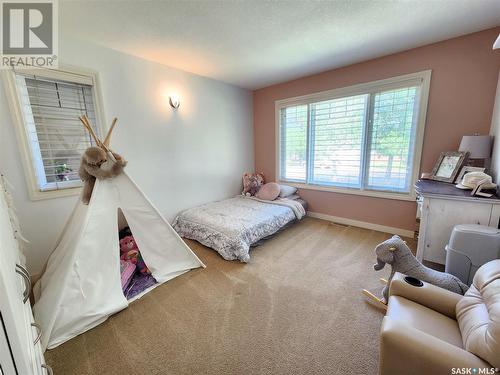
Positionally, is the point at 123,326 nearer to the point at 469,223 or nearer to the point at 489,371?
the point at 489,371

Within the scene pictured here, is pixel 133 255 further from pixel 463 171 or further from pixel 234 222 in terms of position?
pixel 463 171

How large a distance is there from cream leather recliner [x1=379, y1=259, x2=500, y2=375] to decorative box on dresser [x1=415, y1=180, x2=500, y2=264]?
822 millimetres

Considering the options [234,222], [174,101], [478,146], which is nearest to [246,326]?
[234,222]

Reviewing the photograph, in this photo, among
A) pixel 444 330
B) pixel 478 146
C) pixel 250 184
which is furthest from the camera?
pixel 250 184

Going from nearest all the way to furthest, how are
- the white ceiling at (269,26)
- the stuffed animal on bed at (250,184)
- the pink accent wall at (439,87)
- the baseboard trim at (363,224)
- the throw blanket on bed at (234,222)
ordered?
1. the white ceiling at (269,26)
2. the pink accent wall at (439,87)
3. the throw blanket on bed at (234,222)
4. the baseboard trim at (363,224)
5. the stuffed animal on bed at (250,184)

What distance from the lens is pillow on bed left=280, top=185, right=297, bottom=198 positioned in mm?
3826

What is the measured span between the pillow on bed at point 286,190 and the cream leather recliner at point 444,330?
258cm

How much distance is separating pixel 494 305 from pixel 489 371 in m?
0.25

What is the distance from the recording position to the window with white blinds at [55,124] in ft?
6.77

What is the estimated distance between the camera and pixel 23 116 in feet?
6.51

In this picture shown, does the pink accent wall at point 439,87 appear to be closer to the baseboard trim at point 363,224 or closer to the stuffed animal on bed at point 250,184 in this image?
the baseboard trim at point 363,224

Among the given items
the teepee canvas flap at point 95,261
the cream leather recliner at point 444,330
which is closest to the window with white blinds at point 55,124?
the teepee canvas flap at point 95,261

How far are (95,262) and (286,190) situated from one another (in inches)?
117

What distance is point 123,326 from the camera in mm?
1644
